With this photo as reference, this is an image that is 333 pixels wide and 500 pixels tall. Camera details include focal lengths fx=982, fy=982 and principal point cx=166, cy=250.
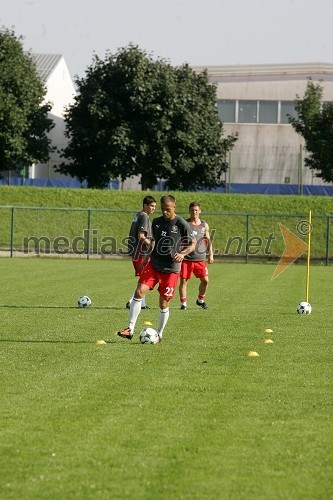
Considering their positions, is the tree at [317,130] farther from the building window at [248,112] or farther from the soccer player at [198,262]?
the soccer player at [198,262]

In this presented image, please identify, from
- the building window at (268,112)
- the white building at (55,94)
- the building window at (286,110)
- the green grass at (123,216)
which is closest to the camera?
the green grass at (123,216)

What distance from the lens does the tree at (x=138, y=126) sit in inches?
2147

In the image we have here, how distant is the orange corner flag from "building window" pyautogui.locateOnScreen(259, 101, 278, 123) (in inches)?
909

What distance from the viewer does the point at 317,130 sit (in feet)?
192

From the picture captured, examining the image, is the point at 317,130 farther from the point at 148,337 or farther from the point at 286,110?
the point at 148,337

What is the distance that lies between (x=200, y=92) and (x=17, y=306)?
4164 centimetres

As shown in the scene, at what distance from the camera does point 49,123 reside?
56.6m

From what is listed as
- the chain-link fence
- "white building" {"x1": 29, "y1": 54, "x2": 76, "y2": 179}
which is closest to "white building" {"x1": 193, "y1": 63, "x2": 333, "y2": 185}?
"white building" {"x1": 29, "y1": 54, "x2": 76, "y2": 179}

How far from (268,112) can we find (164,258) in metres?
55.7

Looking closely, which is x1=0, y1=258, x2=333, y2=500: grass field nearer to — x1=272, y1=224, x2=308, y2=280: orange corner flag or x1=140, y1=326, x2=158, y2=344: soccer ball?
x1=140, y1=326, x2=158, y2=344: soccer ball

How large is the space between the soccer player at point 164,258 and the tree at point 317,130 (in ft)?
147

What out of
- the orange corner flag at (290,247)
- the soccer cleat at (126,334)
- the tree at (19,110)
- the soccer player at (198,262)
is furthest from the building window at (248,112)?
the soccer cleat at (126,334)

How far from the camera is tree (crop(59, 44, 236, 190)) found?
54531mm

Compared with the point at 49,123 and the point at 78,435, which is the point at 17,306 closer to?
the point at 78,435
